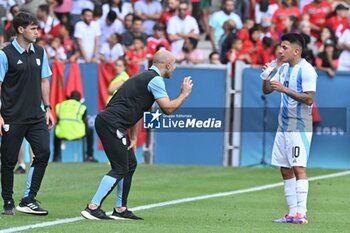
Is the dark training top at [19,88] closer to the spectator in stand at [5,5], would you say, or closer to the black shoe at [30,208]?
the black shoe at [30,208]

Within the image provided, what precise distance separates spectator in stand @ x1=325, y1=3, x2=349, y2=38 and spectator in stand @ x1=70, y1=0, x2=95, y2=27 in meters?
5.63

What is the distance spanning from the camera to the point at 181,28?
24.5 metres

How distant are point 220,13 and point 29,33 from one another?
44.1 ft

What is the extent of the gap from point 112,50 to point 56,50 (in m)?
1.27

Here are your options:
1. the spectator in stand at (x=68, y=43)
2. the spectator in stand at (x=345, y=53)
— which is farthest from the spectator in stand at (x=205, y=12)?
the spectator in stand at (x=345, y=53)

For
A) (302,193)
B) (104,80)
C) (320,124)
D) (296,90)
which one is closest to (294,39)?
(296,90)

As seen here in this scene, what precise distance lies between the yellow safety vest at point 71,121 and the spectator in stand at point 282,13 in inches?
197

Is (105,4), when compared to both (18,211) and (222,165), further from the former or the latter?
(18,211)

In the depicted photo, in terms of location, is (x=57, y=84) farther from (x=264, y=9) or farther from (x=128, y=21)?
(x=264, y=9)

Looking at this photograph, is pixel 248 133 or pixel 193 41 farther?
pixel 193 41

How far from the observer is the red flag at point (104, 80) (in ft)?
74.3

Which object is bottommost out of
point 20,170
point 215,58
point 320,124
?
point 20,170

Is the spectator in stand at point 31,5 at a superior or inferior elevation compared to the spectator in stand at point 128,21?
superior

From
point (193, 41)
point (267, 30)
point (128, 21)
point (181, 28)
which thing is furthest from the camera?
point (128, 21)
